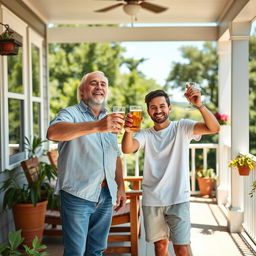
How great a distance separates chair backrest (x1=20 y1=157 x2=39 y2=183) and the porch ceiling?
2116 millimetres

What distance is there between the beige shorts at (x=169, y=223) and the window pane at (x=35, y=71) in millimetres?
3652

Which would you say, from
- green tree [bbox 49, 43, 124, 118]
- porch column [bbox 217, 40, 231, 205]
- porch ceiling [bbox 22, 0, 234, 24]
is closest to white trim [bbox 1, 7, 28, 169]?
porch ceiling [bbox 22, 0, 234, 24]

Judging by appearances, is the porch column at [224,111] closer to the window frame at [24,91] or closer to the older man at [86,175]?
the window frame at [24,91]

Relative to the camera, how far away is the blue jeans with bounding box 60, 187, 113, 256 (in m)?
2.51

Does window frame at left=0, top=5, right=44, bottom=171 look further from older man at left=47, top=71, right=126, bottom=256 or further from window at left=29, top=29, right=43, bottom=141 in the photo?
older man at left=47, top=71, right=126, bottom=256

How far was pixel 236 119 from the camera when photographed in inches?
203

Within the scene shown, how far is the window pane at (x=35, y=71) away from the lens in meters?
6.06

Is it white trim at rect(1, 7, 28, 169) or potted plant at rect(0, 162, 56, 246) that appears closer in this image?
potted plant at rect(0, 162, 56, 246)

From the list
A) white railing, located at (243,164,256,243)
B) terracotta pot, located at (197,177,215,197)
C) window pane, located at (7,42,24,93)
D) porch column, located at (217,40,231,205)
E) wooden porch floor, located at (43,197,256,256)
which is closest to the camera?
wooden porch floor, located at (43,197,256,256)

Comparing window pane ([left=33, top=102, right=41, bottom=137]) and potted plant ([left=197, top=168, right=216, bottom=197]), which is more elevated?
window pane ([left=33, top=102, right=41, bottom=137])

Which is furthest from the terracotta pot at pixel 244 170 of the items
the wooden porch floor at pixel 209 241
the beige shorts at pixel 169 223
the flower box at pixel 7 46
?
the flower box at pixel 7 46

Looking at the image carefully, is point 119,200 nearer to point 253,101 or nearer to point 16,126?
point 16,126

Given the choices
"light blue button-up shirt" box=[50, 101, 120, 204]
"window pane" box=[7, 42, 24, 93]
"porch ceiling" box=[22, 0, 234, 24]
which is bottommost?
"light blue button-up shirt" box=[50, 101, 120, 204]

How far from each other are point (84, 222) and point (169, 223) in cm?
66
